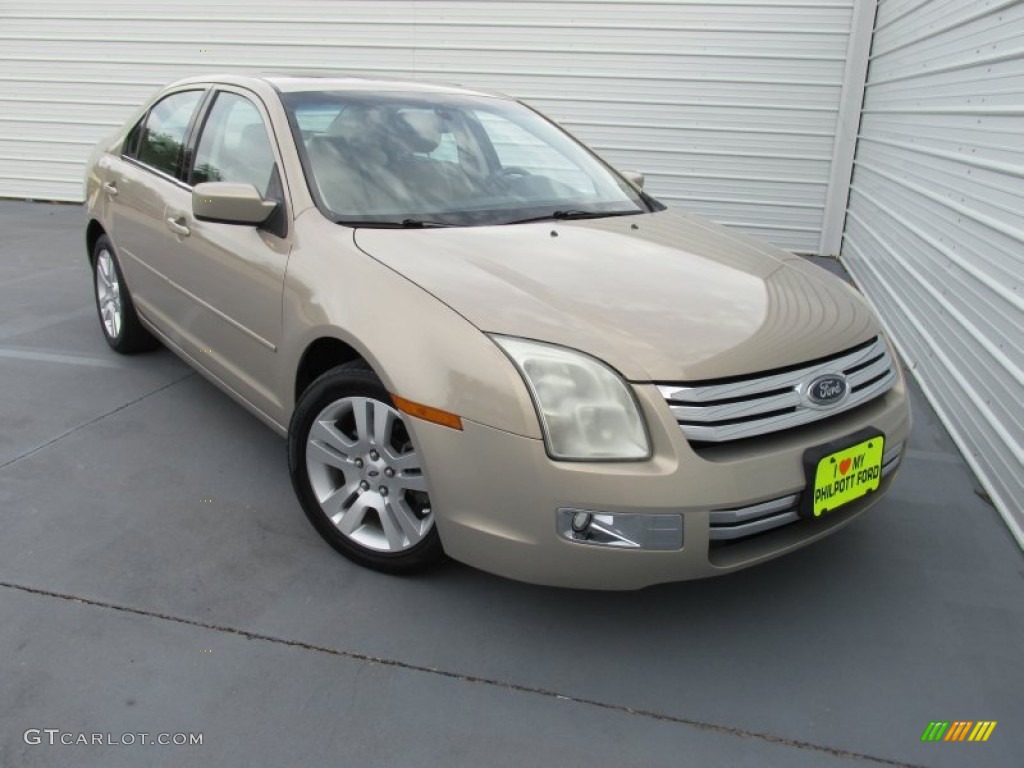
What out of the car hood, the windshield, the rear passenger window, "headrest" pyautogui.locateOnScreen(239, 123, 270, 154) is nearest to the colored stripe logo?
the car hood

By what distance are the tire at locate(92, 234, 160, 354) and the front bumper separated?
113 inches

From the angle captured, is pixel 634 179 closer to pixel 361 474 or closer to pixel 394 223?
pixel 394 223

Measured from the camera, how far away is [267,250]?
293cm

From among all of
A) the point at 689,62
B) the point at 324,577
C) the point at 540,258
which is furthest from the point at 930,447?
the point at 689,62

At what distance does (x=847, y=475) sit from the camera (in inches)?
93.0

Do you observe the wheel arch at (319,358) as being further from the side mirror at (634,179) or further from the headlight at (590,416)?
the side mirror at (634,179)

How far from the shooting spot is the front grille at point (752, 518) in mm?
2150

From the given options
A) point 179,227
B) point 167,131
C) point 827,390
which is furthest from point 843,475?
point 167,131

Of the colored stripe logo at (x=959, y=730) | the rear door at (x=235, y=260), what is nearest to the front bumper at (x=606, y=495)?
the colored stripe logo at (x=959, y=730)

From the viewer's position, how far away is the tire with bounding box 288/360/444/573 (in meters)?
2.52

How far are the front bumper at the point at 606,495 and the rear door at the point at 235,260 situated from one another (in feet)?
3.14

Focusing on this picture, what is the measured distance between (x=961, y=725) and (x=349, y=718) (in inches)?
60.6

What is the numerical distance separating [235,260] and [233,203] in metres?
0.32

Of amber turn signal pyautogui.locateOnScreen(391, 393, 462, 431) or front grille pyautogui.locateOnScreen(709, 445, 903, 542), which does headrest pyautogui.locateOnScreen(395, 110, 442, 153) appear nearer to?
amber turn signal pyautogui.locateOnScreen(391, 393, 462, 431)
